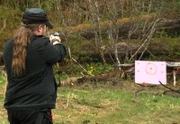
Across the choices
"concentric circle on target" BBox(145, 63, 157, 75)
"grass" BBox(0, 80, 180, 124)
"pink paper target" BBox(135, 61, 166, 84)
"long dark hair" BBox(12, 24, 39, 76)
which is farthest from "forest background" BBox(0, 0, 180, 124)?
"long dark hair" BBox(12, 24, 39, 76)

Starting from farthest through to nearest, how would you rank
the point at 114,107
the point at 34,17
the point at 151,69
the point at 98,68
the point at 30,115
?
the point at 98,68
the point at 151,69
the point at 114,107
the point at 34,17
the point at 30,115

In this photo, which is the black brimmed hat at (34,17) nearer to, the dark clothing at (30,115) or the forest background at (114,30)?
the dark clothing at (30,115)

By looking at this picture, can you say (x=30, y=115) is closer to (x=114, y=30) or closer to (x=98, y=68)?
(x=114, y=30)

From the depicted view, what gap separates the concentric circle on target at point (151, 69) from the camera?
10109mm

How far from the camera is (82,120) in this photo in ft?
21.3

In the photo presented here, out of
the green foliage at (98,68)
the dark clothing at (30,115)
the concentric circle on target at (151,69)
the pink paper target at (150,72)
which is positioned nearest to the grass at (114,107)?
the pink paper target at (150,72)

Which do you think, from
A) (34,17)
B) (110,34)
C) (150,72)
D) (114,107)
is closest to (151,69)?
(150,72)

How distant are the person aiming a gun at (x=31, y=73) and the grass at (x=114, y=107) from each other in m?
2.61

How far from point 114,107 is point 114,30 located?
4.48m

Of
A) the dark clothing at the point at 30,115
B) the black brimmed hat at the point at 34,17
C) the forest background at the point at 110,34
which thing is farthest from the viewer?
the forest background at the point at 110,34

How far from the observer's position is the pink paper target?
10.0 m

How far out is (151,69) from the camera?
33.4 feet

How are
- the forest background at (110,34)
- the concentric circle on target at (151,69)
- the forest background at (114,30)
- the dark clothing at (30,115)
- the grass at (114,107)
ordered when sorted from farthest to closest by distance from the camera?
the forest background at (114,30)
the forest background at (110,34)
the concentric circle on target at (151,69)
the grass at (114,107)
the dark clothing at (30,115)

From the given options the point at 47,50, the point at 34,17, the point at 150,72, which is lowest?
the point at 150,72
